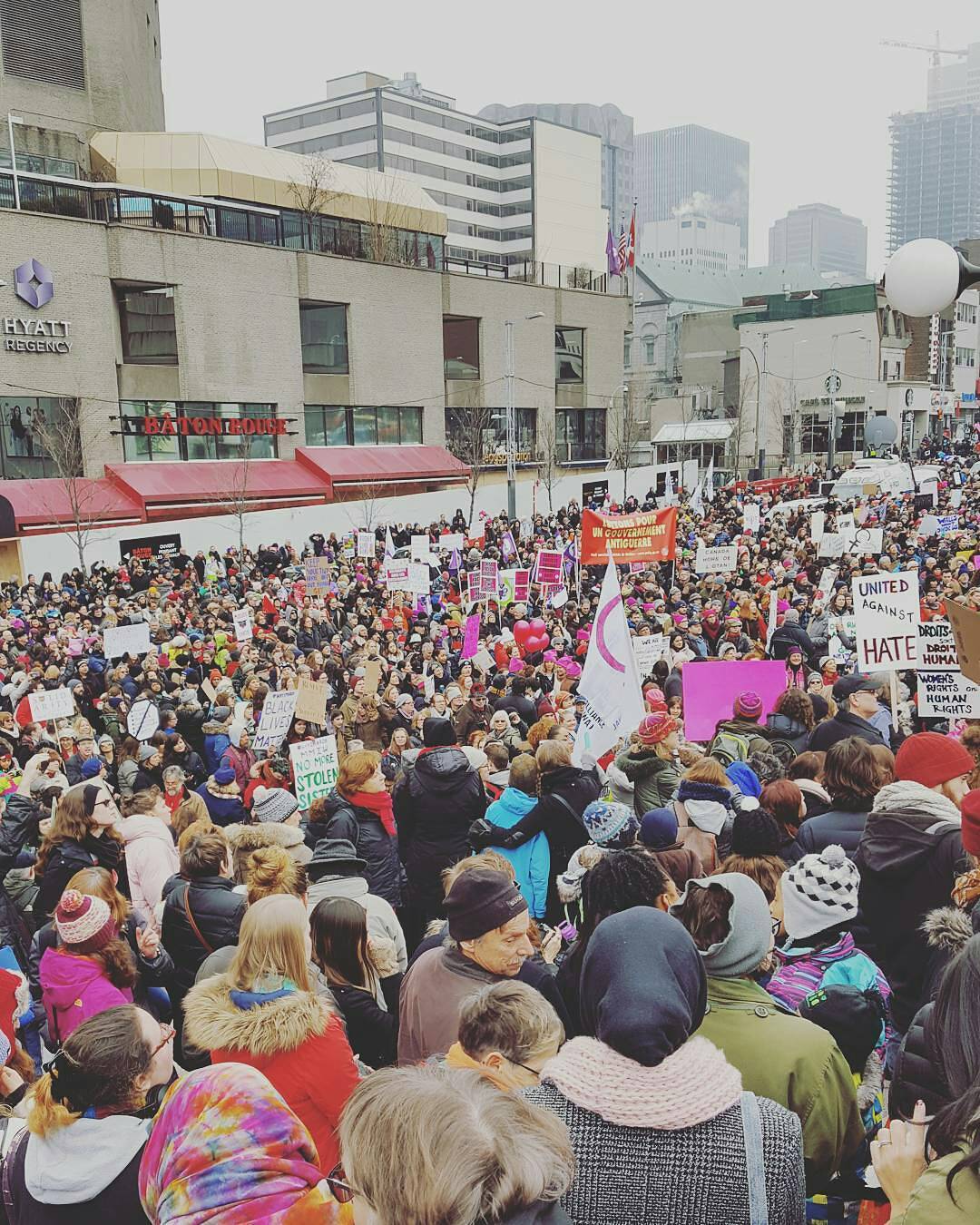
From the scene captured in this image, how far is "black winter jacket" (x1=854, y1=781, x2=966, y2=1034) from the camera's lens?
3879 mm

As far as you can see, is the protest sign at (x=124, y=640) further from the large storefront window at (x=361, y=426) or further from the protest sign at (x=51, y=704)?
the large storefront window at (x=361, y=426)

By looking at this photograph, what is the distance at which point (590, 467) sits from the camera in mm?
57125

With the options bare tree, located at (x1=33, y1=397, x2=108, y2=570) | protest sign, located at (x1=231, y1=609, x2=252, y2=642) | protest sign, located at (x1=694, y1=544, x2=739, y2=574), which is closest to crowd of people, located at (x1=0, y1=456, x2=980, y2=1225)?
protest sign, located at (x1=231, y1=609, x2=252, y2=642)

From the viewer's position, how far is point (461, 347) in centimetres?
5422

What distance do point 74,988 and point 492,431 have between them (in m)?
48.4

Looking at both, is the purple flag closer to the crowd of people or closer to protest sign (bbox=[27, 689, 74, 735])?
protest sign (bbox=[27, 689, 74, 735])

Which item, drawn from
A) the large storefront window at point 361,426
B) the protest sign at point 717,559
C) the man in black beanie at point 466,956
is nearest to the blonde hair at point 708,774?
the man in black beanie at point 466,956

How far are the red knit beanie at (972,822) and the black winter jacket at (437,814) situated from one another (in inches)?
116

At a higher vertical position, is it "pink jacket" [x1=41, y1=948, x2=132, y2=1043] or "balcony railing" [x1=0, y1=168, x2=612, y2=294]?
Result: "balcony railing" [x1=0, y1=168, x2=612, y2=294]

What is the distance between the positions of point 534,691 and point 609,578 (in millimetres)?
2196

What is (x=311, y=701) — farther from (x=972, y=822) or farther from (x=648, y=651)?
(x=972, y=822)

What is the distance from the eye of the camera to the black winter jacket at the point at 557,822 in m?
5.52

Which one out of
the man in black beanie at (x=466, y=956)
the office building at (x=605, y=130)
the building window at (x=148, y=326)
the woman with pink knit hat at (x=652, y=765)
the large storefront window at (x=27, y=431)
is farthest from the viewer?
the office building at (x=605, y=130)

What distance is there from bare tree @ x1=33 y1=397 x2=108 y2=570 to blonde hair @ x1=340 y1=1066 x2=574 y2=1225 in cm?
3149
